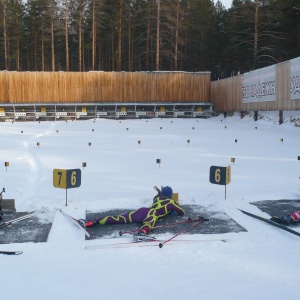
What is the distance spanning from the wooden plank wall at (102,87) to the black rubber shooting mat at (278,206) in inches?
1194

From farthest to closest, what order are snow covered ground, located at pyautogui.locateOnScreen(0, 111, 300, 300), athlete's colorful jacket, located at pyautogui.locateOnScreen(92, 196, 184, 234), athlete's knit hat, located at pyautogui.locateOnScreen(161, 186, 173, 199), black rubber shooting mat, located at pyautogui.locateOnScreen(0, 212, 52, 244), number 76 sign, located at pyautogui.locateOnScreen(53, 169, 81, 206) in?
number 76 sign, located at pyautogui.locateOnScreen(53, 169, 81, 206), athlete's knit hat, located at pyautogui.locateOnScreen(161, 186, 173, 199), athlete's colorful jacket, located at pyautogui.locateOnScreen(92, 196, 184, 234), black rubber shooting mat, located at pyautogui.locateOnScreen(0, 212, 52, 244), snow covered ground, located at pyautogui.locateOnScreen(0, 111, 300, 300)

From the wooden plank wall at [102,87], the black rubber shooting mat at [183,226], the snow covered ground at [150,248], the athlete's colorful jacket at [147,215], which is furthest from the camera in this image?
the wooden plank wall at [102,87]

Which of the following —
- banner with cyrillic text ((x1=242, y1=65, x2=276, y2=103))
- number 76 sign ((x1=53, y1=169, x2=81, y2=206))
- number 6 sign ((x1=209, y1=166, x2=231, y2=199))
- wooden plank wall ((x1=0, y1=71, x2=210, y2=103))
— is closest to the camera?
number 76 sign ((x1=53, y1=169, x2=81, y2=206))

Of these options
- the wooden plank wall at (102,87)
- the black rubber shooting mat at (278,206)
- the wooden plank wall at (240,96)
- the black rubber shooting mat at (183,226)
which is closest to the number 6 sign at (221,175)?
the black rubber shooting mat at (278,206)

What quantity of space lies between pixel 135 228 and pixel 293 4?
1319 inches

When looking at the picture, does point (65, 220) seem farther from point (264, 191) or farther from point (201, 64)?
point (201, 64)

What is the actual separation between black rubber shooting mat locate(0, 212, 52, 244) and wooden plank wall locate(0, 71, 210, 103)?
3056 cm

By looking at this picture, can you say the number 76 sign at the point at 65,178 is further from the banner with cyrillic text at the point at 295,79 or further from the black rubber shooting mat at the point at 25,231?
the banner with cyrillic text at the point at 295,79

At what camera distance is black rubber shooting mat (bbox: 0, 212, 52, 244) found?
606cm

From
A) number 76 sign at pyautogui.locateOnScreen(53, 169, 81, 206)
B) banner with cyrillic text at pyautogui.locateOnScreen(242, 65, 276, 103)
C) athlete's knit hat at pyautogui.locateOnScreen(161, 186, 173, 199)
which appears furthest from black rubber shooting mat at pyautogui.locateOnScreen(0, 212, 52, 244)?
banner with cyrillic text at pyautogui.locateOnScreen(242, 65, 276, 103)

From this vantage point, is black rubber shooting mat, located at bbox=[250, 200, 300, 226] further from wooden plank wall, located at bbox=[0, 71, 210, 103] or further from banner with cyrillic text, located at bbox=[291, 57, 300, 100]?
wooden plank wall, located at bbox=[0, 71, 210, 103]

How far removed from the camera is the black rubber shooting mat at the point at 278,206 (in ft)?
24.6

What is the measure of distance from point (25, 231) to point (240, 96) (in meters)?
29.5

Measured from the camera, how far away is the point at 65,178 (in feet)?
25.7
